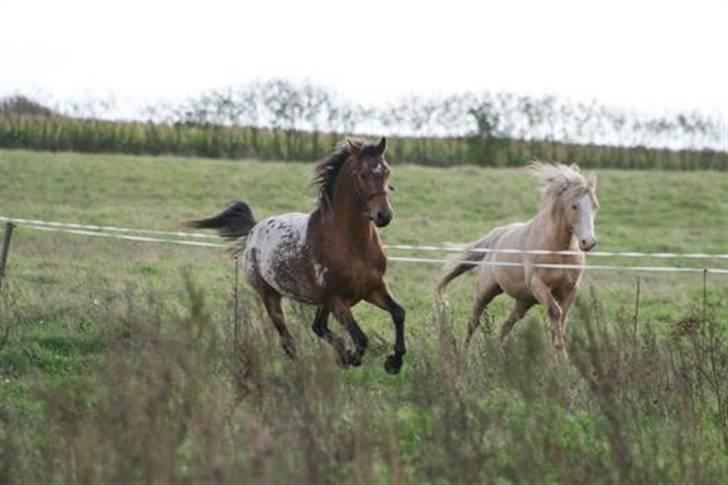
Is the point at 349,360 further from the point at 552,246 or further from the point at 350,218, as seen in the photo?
the point at 552,246

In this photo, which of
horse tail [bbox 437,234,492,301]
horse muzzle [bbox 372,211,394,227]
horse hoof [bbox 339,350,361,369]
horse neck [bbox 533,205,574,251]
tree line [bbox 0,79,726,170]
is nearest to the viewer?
horse muzzle [bbox 372,211,394,227]

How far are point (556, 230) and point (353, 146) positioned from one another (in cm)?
258

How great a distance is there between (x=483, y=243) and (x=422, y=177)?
23013mm

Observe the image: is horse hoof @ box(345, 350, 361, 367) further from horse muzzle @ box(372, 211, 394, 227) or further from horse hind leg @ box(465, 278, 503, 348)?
horse hind leg @ box(465, 278, 503, 348)

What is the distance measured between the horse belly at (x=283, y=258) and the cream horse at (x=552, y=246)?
1.82 m

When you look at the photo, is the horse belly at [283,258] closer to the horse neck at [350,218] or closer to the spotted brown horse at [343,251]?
the spotted brown horse at [343,251]

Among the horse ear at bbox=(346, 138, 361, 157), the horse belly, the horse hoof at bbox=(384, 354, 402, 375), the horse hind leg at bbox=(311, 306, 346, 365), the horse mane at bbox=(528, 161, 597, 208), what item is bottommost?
the horse hoof at bbox=(384, 354, 402, 375)

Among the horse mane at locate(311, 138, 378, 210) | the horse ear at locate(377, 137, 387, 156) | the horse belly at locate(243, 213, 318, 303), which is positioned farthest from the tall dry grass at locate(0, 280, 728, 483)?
the horse mane at locate(311, 138, 378, 210)

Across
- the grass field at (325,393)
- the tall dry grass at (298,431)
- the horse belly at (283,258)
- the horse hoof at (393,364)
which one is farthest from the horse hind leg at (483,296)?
the tall dry grass at (298,431)

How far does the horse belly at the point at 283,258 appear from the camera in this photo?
12789mm

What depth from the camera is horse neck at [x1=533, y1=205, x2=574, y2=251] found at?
14.2 meters

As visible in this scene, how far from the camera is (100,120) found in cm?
4378

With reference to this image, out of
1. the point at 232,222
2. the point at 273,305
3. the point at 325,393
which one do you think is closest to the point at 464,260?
the point at 232,222

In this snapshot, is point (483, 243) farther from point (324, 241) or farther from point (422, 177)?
point (422, 177)
